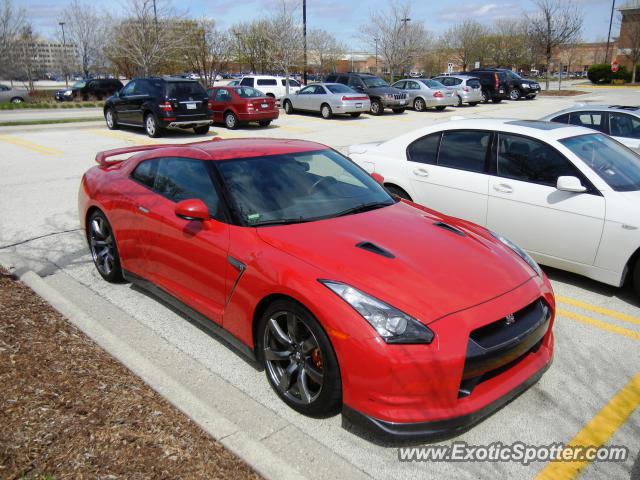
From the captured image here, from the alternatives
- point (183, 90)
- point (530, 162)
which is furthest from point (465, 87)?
point (530, 162)

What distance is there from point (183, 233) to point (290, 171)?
3.03ft

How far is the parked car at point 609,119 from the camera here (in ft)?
28.3

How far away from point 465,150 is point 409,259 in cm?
304

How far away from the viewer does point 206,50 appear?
36875 mm

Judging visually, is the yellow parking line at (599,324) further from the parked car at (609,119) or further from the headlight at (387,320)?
the parked car at (609,119)

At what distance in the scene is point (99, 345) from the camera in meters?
3.84

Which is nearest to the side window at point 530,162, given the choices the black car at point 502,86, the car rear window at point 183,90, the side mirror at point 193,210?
the side mirror at point 193,210

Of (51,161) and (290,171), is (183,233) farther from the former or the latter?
(51,161)

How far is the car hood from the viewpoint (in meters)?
2.91

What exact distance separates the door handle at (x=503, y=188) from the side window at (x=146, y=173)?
11.0 feet

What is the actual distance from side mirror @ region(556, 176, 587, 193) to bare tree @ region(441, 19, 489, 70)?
6285 cm

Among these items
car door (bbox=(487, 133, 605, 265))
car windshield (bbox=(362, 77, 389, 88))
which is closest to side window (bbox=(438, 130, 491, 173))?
car door (bbox=(487, 133, 605, 265))

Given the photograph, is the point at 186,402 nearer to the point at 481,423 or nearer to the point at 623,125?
the point at 481,423

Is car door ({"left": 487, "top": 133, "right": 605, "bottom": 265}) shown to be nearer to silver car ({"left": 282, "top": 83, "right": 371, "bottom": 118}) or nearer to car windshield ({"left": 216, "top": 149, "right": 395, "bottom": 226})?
car windshield ({"left": 216, "top": 149, "right": 395, "bottom": 226})
